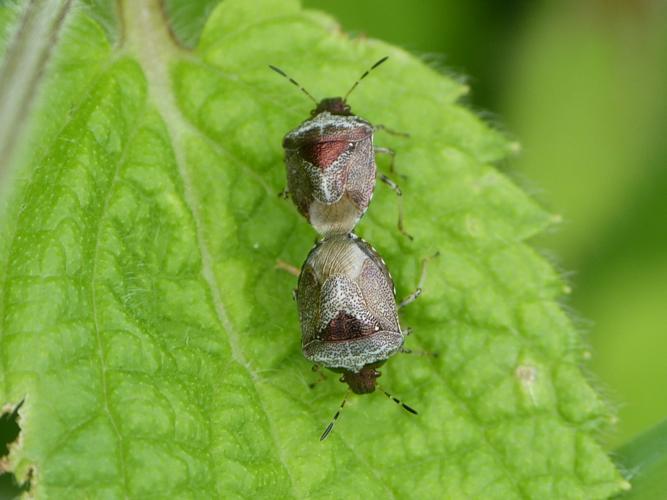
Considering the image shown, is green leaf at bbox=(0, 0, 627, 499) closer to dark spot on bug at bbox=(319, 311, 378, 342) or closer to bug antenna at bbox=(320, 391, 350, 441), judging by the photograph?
bug antenna at bbox=(320, 391, 350, 441)

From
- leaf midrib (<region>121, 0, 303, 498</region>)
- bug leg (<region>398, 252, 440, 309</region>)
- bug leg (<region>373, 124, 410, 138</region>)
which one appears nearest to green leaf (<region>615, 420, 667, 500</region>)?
bug leg (<region>398, 252, 440, 309</region>)

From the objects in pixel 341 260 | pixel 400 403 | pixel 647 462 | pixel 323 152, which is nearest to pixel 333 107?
pixel 323 152

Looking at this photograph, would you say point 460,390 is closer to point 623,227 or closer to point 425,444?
point 425,444

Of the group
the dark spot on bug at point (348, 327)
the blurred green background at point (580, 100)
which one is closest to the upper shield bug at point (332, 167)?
the dark spot on bug at point (348, 327)

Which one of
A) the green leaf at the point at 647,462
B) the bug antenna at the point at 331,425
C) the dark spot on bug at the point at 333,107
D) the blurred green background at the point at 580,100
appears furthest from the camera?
the blurred green background at the point at 580,100

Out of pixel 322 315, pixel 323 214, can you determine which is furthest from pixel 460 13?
pixel 322 315

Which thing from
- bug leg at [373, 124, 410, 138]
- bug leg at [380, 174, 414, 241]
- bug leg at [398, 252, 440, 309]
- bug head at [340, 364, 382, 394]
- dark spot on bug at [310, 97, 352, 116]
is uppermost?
dark spot on bug at [310, 97, 352, 116]

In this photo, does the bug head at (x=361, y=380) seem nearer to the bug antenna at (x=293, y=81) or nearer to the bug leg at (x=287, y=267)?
the bug leg at (x=287, y=267)
